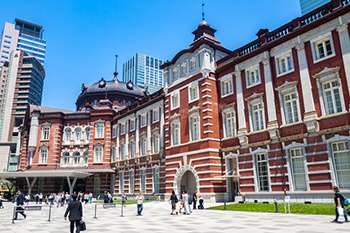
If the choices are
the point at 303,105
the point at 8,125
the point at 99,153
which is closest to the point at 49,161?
the point at 99,153

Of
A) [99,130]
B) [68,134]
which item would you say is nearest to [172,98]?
[99,130]

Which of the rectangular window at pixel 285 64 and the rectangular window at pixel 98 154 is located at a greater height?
the rectangular window at pixel 285 64

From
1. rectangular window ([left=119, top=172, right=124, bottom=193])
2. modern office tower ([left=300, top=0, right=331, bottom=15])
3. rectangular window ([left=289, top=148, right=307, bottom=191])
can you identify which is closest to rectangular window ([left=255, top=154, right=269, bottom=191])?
rectangular window ([left=289, top=148, right=307, bottom=191])

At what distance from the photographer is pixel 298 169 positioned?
22.3 m

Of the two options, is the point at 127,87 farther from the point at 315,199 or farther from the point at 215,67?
the point at 315,199

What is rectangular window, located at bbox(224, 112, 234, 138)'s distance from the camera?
28.6 m

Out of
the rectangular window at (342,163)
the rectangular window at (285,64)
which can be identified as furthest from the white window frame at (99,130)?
the rectangular window at (342,163)

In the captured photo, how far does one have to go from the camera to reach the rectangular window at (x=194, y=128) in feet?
100

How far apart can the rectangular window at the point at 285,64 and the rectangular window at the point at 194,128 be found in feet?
32.1

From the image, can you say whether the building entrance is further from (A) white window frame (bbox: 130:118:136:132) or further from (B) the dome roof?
(B) the dome roof

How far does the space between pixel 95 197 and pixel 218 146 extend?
28.3m

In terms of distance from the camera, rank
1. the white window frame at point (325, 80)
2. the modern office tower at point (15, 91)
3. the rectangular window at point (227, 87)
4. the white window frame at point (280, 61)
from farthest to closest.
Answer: the modern office tower at point (15, 91)
the rectangular window at point (227, 87)
the white window frame at point (280, 61)
the white window frame at point (325, 80)

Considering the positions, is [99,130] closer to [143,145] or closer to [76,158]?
[76,158]

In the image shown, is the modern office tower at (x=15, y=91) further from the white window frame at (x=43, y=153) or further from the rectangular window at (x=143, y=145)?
the rectangular window at (x=143, y=145)
